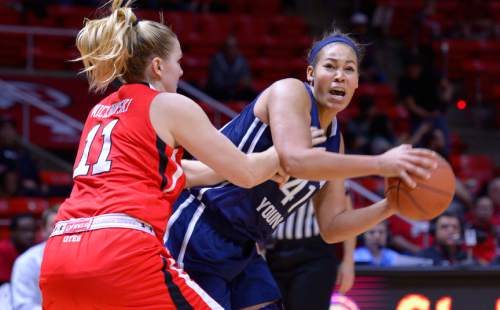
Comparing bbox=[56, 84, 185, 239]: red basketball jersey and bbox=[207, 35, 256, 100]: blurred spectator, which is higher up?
bbox=[207, 35, 256, 100]: blurred spectator

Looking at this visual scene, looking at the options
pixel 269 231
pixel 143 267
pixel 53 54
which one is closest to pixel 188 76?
pixel 53 54

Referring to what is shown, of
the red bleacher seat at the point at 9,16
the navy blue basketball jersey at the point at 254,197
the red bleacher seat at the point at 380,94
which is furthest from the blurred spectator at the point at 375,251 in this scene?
the red bleacher seat at the point at 9,16

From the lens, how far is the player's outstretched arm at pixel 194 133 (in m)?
3.14

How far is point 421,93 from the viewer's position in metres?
11.4

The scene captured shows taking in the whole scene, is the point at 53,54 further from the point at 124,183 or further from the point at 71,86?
the point at 124,183

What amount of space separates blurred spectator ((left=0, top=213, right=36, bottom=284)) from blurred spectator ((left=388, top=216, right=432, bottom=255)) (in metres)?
3.02

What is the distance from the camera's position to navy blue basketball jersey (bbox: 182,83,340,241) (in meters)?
3.73

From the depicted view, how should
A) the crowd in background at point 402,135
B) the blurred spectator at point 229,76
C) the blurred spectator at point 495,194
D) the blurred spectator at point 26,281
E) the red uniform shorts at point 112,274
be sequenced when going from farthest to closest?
the blurred spectator at point 229,76 → the blurred spectator at point 495,194 → the crowd in background at point 402,135 → the blurred spectator at point 26,281 → the red uniform shorts at point 112,274

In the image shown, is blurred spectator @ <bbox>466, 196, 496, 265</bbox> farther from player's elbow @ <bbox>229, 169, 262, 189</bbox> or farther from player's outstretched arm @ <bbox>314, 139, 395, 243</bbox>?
player's elbow @ <bbox>229, 169, 262, 189</bbox>

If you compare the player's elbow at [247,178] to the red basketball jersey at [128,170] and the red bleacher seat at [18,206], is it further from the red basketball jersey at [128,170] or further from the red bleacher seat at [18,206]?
the red bleacher seat at [18,206]

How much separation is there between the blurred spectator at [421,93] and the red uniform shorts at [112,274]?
812 centimetres

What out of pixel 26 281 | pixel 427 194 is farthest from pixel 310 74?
pixel 26 281

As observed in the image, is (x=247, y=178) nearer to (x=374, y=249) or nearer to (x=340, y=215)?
(x=340, y=215)

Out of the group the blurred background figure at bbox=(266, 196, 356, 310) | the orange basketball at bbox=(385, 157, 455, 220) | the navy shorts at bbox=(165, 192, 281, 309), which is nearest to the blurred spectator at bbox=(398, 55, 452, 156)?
the blurred background figure at bbox=(266, 196, 356, 310)
